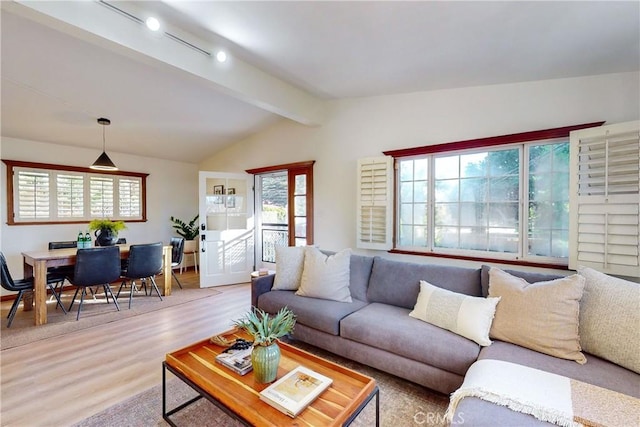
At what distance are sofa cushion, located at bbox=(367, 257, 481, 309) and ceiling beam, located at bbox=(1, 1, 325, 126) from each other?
2263mm

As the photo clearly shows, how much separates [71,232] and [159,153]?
197 centimetres

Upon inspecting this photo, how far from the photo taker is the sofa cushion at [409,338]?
1813mm

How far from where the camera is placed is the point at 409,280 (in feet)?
8.46

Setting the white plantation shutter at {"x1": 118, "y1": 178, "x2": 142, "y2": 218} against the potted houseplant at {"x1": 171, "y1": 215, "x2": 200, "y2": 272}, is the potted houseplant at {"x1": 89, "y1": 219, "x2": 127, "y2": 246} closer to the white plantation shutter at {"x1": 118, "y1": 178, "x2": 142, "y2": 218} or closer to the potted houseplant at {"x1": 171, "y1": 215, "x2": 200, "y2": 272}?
the white plantation shutter at {"x1": 118, "y1": 178, "x2": 142, "y2": 218}

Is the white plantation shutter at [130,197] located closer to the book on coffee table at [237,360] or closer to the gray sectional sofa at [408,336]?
the gray sectional sofa at [408,336]

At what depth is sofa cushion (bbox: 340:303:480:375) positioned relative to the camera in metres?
1.81

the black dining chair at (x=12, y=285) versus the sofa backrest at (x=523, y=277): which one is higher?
the sofa backrest at (x=523, y=277)

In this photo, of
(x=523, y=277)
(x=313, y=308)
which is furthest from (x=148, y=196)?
(x=523, y=277)

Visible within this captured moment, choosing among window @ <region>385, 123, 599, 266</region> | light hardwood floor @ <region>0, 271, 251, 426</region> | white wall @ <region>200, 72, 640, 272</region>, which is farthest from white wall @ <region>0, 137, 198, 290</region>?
window @ <region>385, 123, 599, 266</region>

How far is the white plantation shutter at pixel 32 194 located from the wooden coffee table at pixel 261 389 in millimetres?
4407

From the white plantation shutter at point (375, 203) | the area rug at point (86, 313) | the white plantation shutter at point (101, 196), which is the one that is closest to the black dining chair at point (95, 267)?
the area rug at point (86, 313)

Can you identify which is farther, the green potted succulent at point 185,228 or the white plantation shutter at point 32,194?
the green potted succulent at point 185,228

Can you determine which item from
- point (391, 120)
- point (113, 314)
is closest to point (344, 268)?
point (391, 120)

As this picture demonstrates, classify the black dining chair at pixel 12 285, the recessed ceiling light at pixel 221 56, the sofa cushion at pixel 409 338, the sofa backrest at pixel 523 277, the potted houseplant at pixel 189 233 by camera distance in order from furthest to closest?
the potted houseplant at pixel 189 233, the black dining chair at pixel 12 285, the recessed ceiling light at pixel 221 56, the sofa backrest at pixel 523 277, the sofa cushion at pixel 409 338
